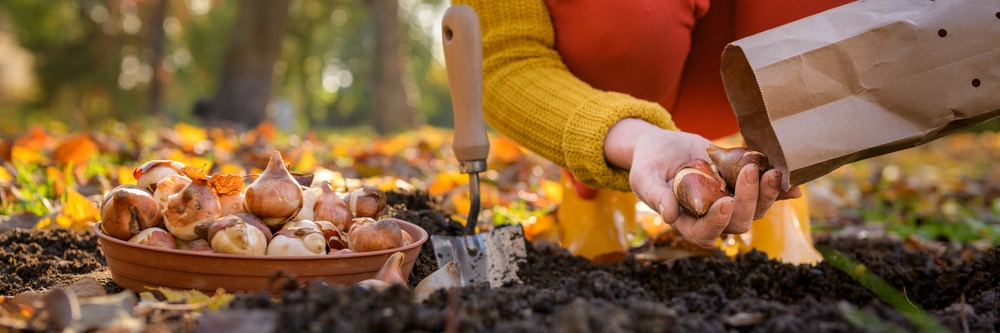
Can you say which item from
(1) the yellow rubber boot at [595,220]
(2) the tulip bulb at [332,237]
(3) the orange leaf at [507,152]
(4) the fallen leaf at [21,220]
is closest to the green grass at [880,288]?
(1) the yellow rubber boot at [595,220]

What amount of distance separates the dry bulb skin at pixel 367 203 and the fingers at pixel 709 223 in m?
0.58

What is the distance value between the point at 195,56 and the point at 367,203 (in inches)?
932

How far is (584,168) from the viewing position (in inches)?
65.7

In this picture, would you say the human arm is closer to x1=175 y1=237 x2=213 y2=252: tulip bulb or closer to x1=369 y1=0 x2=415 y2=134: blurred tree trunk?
x1=175 y1=237 x2=213 y2=252: tulip bulb

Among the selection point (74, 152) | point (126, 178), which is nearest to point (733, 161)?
point (126, 178)

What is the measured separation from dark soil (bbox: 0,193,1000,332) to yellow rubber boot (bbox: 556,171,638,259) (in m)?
0.32

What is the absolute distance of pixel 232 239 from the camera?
3.53 ft

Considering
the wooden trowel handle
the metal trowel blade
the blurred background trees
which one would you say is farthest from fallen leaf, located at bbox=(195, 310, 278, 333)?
the blurred background trees

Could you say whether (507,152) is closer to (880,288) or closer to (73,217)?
(73,217)

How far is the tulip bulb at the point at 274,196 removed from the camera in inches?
45.4

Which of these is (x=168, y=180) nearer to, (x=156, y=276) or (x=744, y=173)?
(x=156, y=276)

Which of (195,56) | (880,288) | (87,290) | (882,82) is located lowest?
(195,56)

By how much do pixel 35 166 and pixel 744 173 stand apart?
255 centimetres

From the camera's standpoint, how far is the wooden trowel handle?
1.62m
